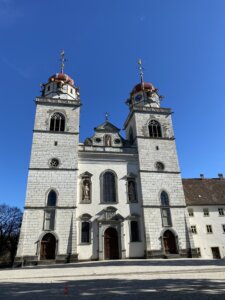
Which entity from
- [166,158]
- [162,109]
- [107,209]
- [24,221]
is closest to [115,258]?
[107,209]

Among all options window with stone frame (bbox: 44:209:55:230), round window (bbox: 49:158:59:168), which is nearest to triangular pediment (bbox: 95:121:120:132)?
round window (bbox: 49:158:59:168)

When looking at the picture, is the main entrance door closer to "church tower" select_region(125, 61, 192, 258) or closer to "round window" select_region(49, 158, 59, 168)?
"church tower" select_region(125, 61, 192, 258)

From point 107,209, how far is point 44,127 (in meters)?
11.4

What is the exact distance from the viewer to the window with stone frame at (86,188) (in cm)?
2356

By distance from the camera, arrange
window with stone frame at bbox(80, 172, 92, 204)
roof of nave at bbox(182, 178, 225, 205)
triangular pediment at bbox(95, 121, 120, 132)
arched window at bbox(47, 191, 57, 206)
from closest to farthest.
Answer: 1. arched window at bbox(47, 191, 57, 206)
2. window with stone frame at bbox(80, 172, 92, 204)
3. triangular pediment at bbox(95, 121, 120, 132)
4. roof of nave at bbox(182, 178, 225, 205)

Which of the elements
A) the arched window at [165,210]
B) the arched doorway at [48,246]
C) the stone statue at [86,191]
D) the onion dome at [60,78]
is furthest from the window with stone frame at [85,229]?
the onion dome at [60,78]

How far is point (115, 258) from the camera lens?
73.1 feet

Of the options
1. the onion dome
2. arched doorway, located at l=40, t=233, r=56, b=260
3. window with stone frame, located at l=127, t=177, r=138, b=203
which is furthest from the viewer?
the onion dome

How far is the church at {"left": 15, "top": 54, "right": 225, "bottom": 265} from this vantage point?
842 inches

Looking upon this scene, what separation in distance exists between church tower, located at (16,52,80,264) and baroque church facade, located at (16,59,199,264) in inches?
3.2

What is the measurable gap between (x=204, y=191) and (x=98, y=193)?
15841 mm

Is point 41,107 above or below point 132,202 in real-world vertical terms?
above

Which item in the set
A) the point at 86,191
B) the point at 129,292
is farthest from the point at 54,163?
the point at 129,292

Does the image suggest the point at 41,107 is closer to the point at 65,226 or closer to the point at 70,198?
the point at 70,198
